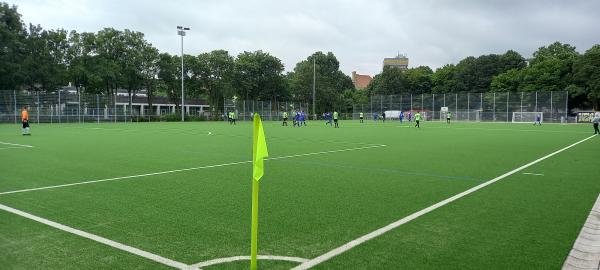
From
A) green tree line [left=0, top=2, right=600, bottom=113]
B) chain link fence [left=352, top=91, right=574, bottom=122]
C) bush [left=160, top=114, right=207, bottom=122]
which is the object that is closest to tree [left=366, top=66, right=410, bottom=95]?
green tree line [left=0, top=2, right=600, bottom=113]

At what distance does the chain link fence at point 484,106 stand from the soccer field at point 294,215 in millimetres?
57603

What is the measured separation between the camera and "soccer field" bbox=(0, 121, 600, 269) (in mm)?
4297

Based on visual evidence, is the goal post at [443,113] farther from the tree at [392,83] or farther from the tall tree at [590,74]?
the tree at [392,83]

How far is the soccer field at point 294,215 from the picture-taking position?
4.30 metres

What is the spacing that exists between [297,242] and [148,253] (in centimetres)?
159

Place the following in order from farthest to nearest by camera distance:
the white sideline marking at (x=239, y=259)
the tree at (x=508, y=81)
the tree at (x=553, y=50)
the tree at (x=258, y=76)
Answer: the tree at (x=553, y=50), the tree at (x=508, y=81), the tree at (x=258, y=76), the white sideline marking at (x=239, y=259)

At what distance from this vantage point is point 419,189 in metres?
8.06

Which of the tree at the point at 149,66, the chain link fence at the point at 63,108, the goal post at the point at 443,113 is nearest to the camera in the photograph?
the chain link fence at the point at 63,108

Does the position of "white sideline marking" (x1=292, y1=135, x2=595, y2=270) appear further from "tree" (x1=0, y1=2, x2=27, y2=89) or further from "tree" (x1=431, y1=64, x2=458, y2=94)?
"tree" (x1=431, y1=64, x2=458, y2=94)

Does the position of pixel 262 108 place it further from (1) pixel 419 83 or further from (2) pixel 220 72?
(1) pixel 419 83

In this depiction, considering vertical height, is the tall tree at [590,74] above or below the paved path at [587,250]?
above

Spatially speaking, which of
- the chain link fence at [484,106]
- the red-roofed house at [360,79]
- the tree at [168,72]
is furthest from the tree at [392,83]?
the red-roofed house at [360,79]

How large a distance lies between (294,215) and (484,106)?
6680 cm

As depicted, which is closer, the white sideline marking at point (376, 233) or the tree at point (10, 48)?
the white sideline marking at point (376, 233)
